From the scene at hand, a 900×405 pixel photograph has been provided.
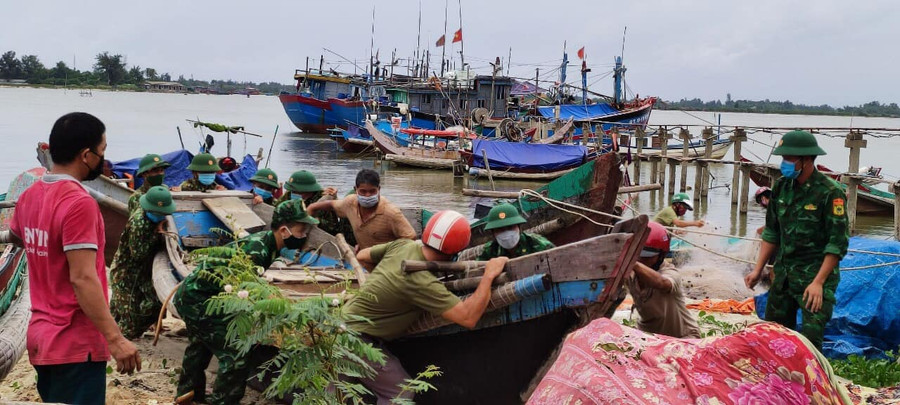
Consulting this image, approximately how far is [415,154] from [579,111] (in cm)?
1258

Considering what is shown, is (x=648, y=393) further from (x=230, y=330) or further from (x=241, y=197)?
(x=241, y=197)

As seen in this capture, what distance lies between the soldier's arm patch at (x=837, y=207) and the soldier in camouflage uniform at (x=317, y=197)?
4046 mm

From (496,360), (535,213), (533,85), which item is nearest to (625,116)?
(533,85)

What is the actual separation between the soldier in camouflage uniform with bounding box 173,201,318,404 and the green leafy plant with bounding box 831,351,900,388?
13.5 ft

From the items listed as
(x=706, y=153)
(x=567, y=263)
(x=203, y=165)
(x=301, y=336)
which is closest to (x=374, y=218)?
(x=567, y=263)

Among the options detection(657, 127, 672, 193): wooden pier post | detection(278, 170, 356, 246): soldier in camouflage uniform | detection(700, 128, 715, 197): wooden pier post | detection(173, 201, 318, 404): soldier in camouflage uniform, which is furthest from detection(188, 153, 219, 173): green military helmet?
detection(657, 127, 672, 193): wooden pier post

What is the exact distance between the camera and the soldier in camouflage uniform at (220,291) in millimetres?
4816

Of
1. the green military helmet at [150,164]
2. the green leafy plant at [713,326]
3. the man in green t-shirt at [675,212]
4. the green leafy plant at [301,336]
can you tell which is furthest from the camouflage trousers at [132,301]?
the man in green t-shirt at [675,212]

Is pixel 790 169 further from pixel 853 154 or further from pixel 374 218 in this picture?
pixel 853 154

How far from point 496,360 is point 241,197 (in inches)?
171

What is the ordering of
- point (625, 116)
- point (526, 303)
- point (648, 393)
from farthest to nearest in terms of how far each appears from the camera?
point (625, 116) → point (526, 303) → point (648, 393)

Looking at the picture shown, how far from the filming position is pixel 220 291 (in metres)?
4.84

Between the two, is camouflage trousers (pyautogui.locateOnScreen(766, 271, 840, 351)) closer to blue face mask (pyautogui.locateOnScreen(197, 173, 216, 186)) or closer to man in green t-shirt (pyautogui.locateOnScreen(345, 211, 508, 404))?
man in green t-shirt (pyautogui.locateOnScreen(345, 211, 508, 404))

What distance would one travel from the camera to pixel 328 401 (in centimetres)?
337
